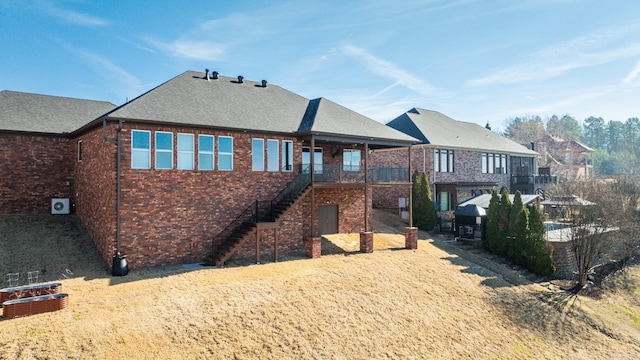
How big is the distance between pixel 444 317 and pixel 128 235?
11.8 meters

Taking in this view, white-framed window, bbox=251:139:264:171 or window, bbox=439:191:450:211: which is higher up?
white-framed window, bbox=251:139:264:171

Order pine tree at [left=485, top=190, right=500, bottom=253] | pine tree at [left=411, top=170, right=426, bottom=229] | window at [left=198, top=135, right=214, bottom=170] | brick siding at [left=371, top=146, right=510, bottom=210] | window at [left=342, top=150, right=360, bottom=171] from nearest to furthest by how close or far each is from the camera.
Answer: window at [left=198, top=135, right=214, bottom=170]
pine tree at [left=485, top=190, right=500, bottom=253]
window at [left=342, top=150, right=360, bottom=171]
pine tree at [left=411, top=170, right=426, bottom=229]
brick siding at [left=371, top=146, right=510, bottom=210]

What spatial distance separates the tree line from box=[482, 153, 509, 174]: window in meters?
40.8

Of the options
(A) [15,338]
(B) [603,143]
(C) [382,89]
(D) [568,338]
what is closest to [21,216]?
(A) [15,338]

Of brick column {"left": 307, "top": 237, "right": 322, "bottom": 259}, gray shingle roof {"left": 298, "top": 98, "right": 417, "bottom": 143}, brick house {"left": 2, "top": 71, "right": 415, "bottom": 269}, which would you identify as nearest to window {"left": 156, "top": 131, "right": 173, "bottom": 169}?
brick house {"left": 2, "top": 71, "right": 415, "bottom": 269}

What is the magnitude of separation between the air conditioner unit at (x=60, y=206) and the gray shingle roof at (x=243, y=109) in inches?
303

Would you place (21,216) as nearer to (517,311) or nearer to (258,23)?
(258,23)

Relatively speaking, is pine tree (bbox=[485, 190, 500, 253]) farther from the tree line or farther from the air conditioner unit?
the tree line

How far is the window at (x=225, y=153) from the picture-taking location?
16.2 meters

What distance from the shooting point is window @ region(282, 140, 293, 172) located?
1805 cm

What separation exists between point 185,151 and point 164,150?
2.66 ft

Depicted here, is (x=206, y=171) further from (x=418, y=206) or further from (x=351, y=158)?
(x=418, y=206)

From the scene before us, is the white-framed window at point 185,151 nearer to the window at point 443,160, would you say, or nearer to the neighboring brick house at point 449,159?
the neighboring brick house at point 449,159

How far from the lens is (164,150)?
49.1ft
